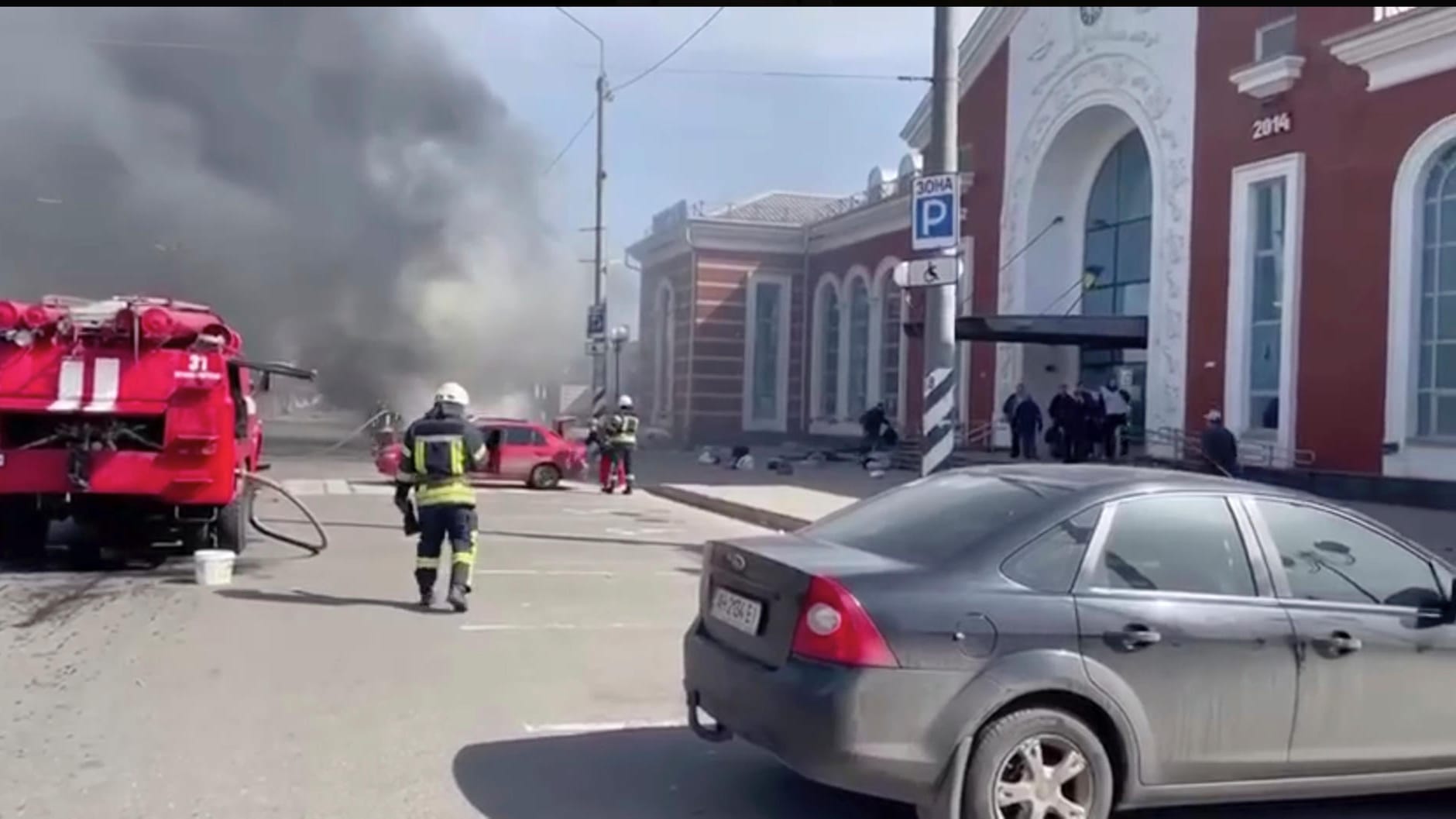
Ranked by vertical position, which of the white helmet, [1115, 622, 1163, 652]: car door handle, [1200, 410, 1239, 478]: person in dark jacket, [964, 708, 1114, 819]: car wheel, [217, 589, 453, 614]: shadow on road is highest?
the white helmet

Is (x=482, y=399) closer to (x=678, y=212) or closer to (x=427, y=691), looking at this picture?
(x=678, y=212)

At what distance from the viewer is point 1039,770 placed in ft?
14.8

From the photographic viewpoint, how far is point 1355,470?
1825cm

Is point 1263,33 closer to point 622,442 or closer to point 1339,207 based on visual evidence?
point 1339,207

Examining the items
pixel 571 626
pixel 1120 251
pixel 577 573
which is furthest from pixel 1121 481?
pixel 1120 251

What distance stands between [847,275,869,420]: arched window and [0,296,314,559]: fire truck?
26.4 m

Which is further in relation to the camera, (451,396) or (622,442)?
(622,442)

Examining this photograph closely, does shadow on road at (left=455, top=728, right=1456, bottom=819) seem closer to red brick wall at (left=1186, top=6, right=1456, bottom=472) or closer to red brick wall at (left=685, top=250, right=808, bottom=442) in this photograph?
red brick wall at (left=1186, top=6, right=1456, bottom=472)

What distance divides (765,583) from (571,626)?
437cm

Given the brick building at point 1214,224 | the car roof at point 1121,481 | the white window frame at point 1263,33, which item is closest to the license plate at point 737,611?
the car roof at point 1121,481

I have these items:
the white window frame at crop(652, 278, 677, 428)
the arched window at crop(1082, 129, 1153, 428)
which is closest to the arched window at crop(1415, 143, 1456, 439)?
the arched window at crop(1082, 129, 1153, 428)

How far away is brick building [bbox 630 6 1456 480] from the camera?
1744cm

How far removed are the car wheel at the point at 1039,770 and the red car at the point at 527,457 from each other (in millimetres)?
18326

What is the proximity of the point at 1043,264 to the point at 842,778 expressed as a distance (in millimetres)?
23982
